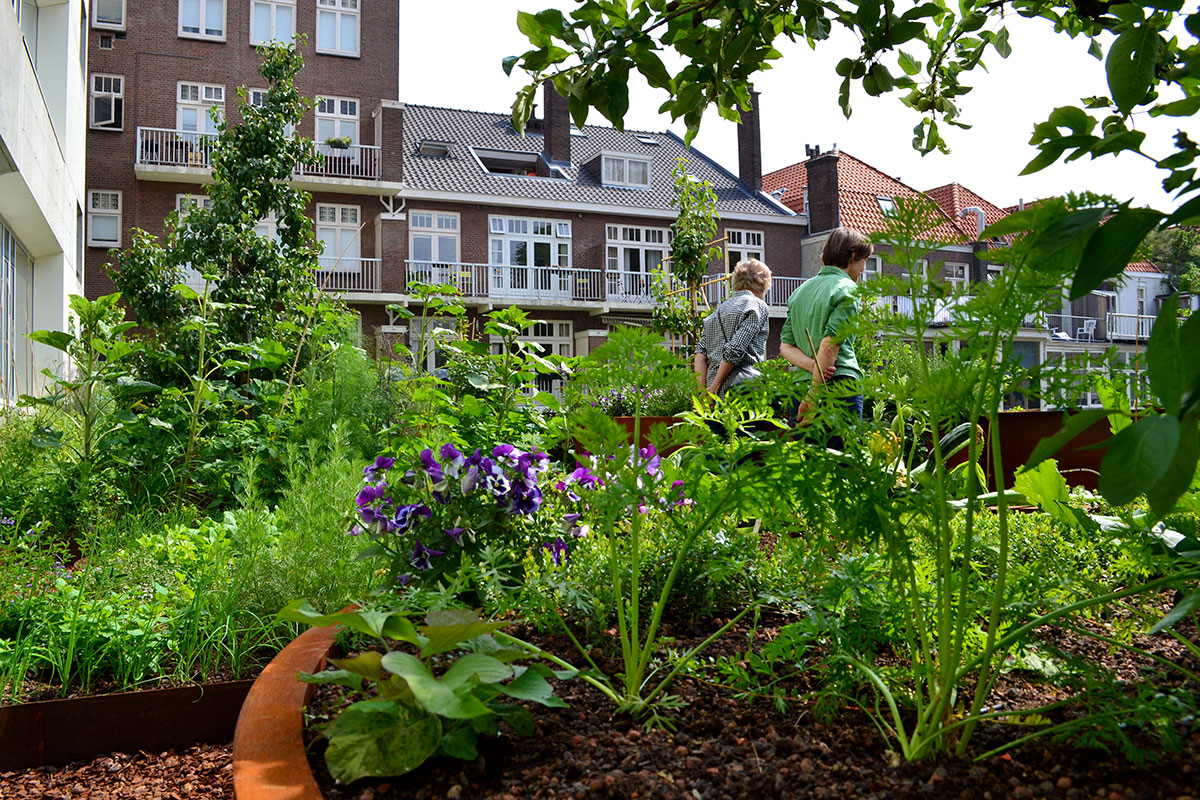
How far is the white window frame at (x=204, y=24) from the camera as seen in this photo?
19922 mm

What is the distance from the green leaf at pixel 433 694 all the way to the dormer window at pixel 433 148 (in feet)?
79.1

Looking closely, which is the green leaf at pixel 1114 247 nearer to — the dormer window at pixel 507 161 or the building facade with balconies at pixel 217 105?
the building facade with balconies at pixel 217 105

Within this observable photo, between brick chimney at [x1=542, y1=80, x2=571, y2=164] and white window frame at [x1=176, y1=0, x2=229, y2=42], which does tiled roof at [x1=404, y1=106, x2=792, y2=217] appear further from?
white window frame at [x1=176, y1=0, x2=229, y2=42]

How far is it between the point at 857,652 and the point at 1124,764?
362 mm

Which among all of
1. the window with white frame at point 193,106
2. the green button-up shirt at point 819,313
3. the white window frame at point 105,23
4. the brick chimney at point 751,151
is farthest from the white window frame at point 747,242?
the green button-up shirt at point 819,313

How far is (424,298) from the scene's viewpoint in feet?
11.9

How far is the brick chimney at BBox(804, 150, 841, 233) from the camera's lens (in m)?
25.3

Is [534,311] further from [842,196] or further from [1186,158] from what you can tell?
[1186,158]

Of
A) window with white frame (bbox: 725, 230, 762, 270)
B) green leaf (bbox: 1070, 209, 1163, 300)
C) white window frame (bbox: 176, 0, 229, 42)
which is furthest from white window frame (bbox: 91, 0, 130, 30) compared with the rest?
green leaf (bbox: 1070, 209, 1163, 300)

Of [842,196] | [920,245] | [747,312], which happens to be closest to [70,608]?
[920,245]

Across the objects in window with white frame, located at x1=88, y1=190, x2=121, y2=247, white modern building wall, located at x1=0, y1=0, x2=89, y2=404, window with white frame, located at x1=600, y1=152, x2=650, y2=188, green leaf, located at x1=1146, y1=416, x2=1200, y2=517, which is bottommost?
green leaf, located at x1=1146, y1=416, x2=1200, y2=517

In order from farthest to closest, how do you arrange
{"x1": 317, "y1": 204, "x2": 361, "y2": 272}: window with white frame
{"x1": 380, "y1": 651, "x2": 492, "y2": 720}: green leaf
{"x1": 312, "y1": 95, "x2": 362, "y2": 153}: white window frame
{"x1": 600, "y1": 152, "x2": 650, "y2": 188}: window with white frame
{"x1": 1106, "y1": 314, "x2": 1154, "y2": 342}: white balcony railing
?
1. {"x1": 1106, "y1": 314, "x2": 1154, "y2": 342}: white balcony railing
2. {"x1": 600, "y1": 152, "x2": 650, "y2": 188}: window with white frame
3. {"x1": 312, "y1": 95, "x2": 362, "y2": 153}: white window frame
4. {"x1": 317, "y1": 204, "x2": 361, "y2": 272}: window with white frame
5. {"x1": 380, "y1": 651, "x2": 492, "y2": 720}: green leaf

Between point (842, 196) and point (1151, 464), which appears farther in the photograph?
point (842, 196)

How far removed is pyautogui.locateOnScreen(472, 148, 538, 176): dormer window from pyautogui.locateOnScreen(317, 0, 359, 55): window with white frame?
4509mm
